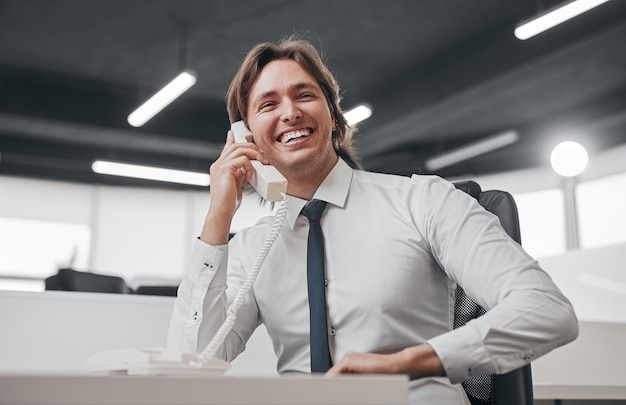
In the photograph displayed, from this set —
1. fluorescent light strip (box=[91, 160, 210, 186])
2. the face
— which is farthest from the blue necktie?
fluorescent light strip (box=[91, 160, 210, 186])

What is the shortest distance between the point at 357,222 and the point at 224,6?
432 centimetres

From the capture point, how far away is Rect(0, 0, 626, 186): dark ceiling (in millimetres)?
5480

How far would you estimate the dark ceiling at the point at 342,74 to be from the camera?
216 inches

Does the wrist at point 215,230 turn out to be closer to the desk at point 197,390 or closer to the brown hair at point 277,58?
the brown hair at point 277,58

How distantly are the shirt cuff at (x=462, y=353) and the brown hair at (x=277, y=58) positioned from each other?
2.50ft

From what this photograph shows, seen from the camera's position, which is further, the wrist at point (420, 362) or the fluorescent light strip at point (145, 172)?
the fluorescent light strip at point (145, 172)

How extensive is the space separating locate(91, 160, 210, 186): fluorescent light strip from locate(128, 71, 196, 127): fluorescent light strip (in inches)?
49.9

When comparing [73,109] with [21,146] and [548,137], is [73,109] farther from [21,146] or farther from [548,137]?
[548,137]

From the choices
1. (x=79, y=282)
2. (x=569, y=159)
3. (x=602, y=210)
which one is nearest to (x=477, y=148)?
(x=602, y=210)

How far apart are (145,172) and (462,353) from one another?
7.16m

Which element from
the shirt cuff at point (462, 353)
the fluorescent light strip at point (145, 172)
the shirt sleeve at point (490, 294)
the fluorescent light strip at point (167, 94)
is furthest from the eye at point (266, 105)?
the fluorescent light strip at point (145, 172)

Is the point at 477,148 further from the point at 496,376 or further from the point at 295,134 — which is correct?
the point at 496,376

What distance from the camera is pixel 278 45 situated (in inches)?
66.4

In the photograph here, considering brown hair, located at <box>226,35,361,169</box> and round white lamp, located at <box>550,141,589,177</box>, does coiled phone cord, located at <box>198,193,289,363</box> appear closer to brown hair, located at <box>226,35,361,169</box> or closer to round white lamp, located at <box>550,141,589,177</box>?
brown hair, located at <box>226,35,361,169</box>
